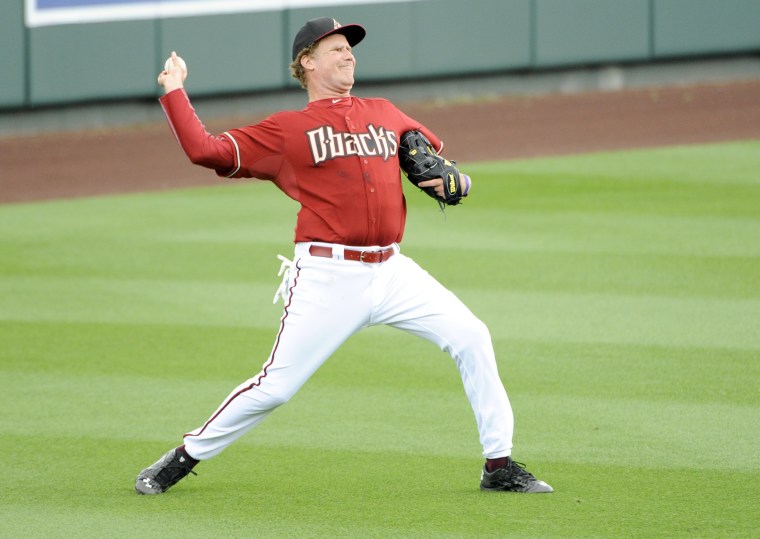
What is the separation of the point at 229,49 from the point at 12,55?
2705 millimetres

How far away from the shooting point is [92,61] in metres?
15.4

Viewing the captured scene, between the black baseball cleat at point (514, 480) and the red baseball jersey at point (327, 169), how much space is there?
0.99 m

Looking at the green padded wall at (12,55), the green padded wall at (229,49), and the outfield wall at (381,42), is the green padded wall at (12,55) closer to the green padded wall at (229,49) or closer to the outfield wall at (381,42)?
the outfield wall at (381,42)

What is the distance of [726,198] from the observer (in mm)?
11484

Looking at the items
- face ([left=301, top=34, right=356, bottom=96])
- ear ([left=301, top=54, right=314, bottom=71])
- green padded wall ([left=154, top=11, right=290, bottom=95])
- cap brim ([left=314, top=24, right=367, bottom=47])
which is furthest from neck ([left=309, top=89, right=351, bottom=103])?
green padded wall ([left=154, top=11, right=290, bottom=95])

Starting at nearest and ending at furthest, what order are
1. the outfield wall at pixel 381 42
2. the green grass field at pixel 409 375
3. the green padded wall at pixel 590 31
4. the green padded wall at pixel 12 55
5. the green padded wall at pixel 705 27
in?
1. the green grass field at pixel 409 375
2. the green padded wall at pixel 12 55
3. the outfield wall at pixel 381 42
4. the green padded wall at pixel 590 31
5. the green padded wall at pixel 705 27

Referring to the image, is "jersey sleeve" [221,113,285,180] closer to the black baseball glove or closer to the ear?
the ear

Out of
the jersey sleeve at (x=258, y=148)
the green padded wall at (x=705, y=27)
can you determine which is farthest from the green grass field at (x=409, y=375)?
the green padded wall at (x=705, y=27)

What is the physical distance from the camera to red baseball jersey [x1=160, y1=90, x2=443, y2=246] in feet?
16.2

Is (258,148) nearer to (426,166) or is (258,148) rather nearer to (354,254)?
(354,254)

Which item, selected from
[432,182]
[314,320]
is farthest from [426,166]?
[314,320]

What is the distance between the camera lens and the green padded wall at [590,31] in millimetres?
17359

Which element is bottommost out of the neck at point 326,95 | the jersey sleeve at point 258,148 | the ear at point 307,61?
the jersey sleeve at point 258,148

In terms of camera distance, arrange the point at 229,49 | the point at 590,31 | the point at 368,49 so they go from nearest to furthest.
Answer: the point at 229,49 → the point at 368,49 → the point at 590,31
